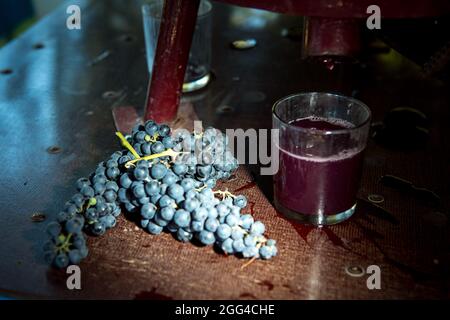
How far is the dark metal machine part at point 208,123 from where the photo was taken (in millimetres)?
743

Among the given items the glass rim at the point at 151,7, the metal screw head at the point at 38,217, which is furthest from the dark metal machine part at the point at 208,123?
the glass rim at the point at 151,7

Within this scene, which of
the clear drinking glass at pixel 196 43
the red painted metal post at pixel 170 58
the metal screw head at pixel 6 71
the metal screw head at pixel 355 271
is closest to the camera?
the metal screw head at pixel 355 271

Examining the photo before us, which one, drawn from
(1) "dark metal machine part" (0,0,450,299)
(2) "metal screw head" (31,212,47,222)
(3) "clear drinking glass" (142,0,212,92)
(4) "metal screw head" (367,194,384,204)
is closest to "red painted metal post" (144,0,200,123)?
(1) "dark metal machine part" (0,0,450,299)

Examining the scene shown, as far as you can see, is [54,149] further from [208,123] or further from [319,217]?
[319,217]

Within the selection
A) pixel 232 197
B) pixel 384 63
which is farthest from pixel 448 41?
pixel 232 197

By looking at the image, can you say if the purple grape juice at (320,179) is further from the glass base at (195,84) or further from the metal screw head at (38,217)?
the glass base at (195,84)

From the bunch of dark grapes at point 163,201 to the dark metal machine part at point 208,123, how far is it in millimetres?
32

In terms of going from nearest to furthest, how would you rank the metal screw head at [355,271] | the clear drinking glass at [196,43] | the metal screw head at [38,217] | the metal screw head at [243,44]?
the metal screw head at [355,271] < the metal screw head at [38,217] < the clear drinking glass at [196,43] < the metal screw head at [243,44]

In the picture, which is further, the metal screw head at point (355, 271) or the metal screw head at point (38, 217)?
the metal screw head at point (38, 217)

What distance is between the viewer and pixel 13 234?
827mm

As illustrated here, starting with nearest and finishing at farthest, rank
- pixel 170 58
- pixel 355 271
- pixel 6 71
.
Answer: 1. pixel 355 271
2. pixel 170 58
3. pixel 6 71

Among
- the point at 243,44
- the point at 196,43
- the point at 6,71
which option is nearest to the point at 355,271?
the point at 196,43

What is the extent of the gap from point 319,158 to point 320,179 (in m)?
0.03

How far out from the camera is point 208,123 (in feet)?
3.74
